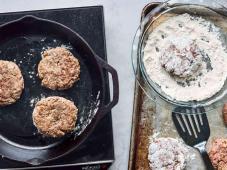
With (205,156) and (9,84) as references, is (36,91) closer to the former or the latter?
(9,84)

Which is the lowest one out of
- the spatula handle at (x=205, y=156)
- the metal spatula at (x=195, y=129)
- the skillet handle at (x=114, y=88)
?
the spatula handle at (x=205, y=156)

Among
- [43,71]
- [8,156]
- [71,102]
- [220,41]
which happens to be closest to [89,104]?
[71,102]

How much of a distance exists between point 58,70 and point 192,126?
39 cm

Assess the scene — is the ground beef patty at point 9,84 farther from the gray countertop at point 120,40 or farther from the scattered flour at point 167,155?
the scattered flour at point 167,155

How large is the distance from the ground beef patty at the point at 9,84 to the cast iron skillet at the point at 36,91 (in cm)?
2

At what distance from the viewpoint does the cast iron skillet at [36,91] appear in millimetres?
1465

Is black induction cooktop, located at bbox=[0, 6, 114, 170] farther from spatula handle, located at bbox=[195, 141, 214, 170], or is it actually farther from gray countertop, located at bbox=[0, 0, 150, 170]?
spatula handle, located at bbox=[195, 141, 214, 170]

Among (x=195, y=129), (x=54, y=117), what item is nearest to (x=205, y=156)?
(x=195, y=129)

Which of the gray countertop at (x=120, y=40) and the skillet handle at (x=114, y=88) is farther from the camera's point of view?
the gray countertop at (x=120, y=40)

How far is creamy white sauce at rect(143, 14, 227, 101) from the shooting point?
144cm

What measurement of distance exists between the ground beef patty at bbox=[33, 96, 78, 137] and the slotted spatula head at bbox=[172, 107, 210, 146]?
11.1 inches

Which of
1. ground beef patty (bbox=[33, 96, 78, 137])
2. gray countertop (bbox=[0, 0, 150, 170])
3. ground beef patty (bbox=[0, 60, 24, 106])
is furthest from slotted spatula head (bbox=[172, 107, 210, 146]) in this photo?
ground beef patty (bbox=[0, 60, 24, 106])

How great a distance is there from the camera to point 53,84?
1.47 metres

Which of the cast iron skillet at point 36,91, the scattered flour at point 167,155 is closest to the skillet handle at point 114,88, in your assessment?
the cast iron skillet at point 36,91
